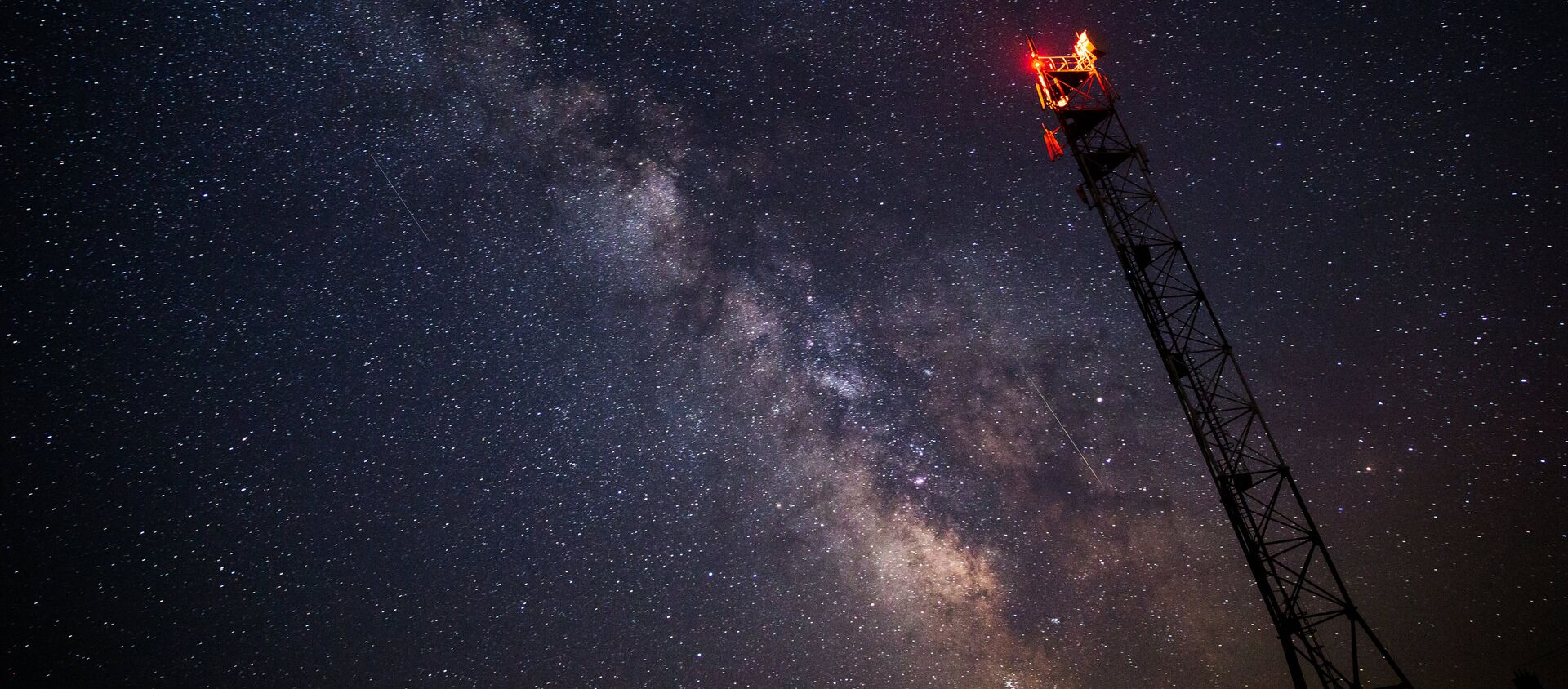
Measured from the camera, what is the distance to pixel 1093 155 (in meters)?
13.3

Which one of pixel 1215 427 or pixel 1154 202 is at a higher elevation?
pixel 1154 202

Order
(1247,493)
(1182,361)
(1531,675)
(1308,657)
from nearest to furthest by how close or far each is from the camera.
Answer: (1308,657), (1247,493), (1182,361), (1531,675)

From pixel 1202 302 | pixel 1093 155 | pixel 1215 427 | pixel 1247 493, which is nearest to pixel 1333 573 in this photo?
pixel 1247 493

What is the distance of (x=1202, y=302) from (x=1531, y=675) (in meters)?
9.76

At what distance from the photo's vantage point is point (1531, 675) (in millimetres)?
13102

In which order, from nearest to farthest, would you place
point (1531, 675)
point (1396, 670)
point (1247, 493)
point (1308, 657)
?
point (1396, 670), point (1308, 657), point (1247, 493), point (1531, 675)

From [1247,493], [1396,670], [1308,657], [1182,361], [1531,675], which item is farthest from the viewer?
[1531,675]

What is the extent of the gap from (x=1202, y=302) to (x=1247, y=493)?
11.1ft

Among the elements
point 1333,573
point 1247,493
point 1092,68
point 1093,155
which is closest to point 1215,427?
point 1247,493

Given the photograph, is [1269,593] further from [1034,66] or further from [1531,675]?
[1034,66]

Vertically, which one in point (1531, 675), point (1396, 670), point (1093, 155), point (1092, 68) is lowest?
point (1396, 670)

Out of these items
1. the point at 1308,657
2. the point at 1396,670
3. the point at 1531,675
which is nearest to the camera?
the point at 1396,670

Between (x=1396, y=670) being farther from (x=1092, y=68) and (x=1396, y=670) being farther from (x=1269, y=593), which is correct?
(x=1092, y=68)

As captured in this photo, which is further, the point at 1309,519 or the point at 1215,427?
the point at 1215,427
